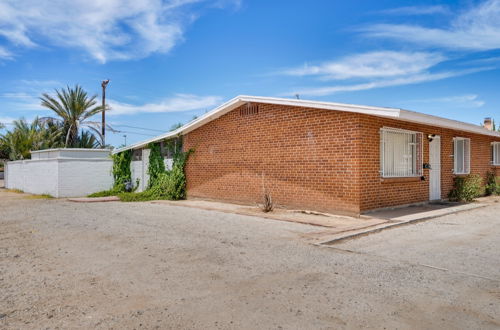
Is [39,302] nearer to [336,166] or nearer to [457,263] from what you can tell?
[457,263]

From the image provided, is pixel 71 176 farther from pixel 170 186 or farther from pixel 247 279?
pixel 247 279

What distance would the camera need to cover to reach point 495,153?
17.6 meters

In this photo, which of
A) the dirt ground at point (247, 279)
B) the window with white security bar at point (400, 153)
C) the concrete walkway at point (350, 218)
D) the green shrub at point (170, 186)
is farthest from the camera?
the green shrub at point (170, 186)

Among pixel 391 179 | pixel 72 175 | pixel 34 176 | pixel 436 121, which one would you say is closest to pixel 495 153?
pixel 436 121

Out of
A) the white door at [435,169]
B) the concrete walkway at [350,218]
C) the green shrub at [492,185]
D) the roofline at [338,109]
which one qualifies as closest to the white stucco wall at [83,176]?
the roofline at [338,109]

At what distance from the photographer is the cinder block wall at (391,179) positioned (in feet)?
31.8

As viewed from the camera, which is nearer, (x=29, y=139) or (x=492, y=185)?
(x=492, y=185)

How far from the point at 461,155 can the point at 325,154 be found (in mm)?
7712

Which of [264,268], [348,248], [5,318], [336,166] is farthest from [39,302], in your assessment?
[336,166]

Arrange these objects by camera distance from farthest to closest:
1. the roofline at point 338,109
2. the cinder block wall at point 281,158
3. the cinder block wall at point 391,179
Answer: the cinder block wall at point 281,158 → the cinder block wall at point 391,179 → the roofline at point 338,109

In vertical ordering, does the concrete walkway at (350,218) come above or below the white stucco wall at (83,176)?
below

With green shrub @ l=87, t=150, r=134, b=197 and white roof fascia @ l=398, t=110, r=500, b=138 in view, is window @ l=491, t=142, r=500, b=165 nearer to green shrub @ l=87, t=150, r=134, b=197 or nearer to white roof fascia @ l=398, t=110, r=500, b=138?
white roof fascia @ l=398, t=110, r=500, b=138

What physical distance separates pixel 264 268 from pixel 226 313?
1563 millimetres

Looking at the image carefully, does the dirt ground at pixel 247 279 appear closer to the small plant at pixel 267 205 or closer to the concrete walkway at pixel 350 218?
the concrete walkway at pixel 350 218
